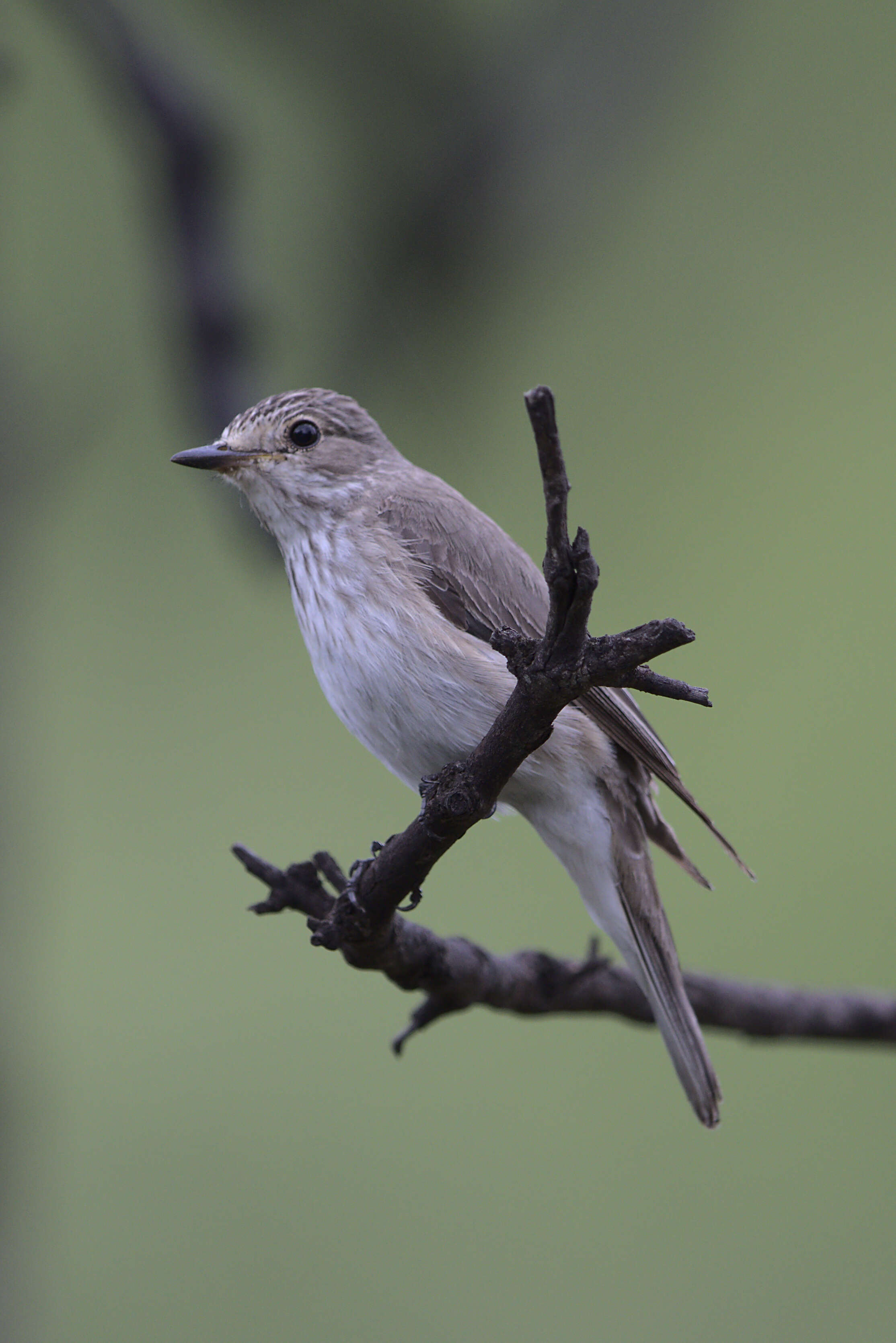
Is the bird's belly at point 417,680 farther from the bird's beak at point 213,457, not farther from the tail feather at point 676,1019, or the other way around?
the tail feather at point 676,1019

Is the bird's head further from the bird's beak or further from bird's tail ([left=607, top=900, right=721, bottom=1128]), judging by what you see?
bird's tail ([left=607, top=900, right=721, bottom=1128])

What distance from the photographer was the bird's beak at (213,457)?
7.43 feet


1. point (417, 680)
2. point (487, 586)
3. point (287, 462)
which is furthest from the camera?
point (287, 462)

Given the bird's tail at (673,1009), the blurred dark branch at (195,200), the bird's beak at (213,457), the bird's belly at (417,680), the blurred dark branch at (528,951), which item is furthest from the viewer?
the blurred dark branch at (195,200)

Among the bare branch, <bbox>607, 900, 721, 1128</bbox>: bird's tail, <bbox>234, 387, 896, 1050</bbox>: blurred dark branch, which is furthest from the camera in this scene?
<bbox>607, 900, 721, 1128</bbox>: bird's tail

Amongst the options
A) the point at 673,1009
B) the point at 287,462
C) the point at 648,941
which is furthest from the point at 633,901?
the point at 287,462

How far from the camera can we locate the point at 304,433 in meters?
2.46

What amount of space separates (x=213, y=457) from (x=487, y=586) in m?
0.55

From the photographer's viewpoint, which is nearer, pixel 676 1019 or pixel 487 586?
pixel 487 586

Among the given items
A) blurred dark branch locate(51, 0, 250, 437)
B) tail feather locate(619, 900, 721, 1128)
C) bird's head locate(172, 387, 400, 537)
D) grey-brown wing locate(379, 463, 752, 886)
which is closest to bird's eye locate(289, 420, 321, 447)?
bird's head locate(172, 387, 400, 537)

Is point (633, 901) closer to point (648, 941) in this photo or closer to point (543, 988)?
point (648, 941)

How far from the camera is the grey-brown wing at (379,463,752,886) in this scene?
7.13 feet

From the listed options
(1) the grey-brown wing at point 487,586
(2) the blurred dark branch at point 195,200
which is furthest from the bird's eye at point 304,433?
(2) the blurred dark branch at point 195,200

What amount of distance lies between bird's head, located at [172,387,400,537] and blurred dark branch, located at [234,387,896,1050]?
740 millimetres
